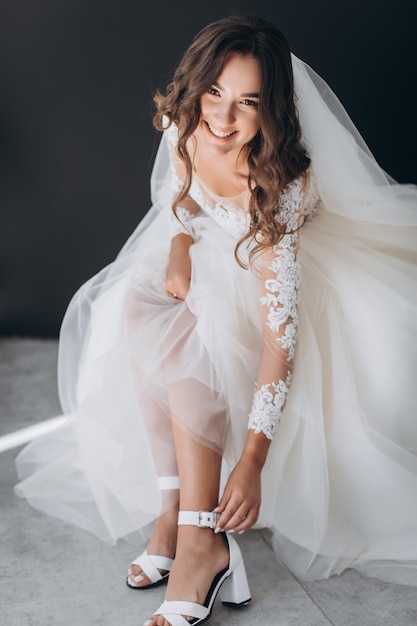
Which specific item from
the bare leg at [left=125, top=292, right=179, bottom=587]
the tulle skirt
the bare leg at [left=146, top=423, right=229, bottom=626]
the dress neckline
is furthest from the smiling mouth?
the bare leg at [left=146, top=423, right=229, bottom=626]

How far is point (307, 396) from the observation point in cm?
152

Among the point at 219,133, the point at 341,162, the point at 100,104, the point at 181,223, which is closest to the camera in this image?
the point at 219,133

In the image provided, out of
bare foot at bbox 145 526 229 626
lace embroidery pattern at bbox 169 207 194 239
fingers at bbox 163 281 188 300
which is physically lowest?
bare foot at bbox 145 526 229 626

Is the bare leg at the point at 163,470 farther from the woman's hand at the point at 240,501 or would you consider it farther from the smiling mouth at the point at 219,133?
the smiling mouth at the point at 219,133

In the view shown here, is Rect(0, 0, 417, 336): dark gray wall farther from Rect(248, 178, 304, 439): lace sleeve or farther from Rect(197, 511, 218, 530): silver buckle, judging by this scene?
Rect(197, 511, 218, 530): silver buckle

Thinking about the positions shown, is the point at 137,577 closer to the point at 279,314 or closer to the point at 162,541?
the point at 162,541

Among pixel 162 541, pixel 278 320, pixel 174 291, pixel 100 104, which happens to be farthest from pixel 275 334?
pixel 100 104

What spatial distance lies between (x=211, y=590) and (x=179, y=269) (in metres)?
0.67

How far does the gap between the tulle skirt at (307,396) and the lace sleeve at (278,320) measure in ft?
0.19

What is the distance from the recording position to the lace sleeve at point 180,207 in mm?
1718

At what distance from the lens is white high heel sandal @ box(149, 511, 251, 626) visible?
4.31ft

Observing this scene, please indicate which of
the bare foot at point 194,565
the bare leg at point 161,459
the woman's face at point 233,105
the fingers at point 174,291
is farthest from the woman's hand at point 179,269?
the bare foot at point 194,565

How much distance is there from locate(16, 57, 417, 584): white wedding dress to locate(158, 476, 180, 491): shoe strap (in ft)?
0.06

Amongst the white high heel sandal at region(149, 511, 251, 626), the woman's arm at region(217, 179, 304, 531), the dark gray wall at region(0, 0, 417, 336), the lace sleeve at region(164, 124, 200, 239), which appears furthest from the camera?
the dark gray wall at region(0, 0, 417, 336)
